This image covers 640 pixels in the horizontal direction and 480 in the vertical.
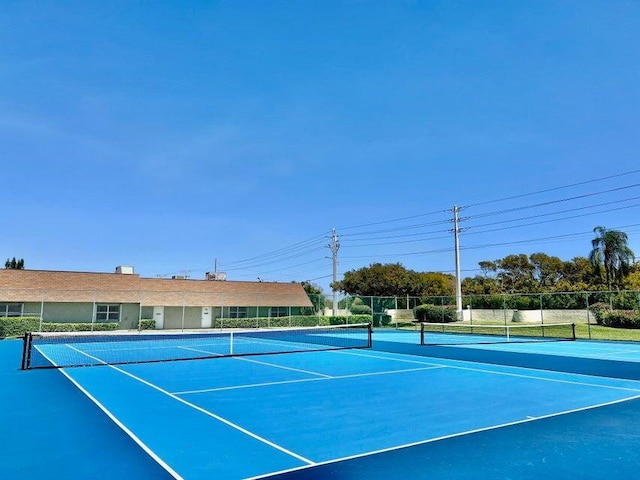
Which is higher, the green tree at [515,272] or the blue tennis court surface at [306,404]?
the green tree at [515,272]

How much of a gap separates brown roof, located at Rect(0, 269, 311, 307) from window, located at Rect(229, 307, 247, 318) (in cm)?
90

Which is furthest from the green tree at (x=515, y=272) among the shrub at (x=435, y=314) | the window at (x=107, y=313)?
the window at (x=107, y=313)

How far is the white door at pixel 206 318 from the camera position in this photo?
138 feet

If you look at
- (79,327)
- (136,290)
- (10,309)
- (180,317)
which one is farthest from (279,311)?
(10,309)

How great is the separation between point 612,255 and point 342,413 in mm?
48056

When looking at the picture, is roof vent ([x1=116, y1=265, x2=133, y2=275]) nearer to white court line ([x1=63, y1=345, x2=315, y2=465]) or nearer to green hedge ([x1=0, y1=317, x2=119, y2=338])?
green hedge ([x1=0, y1=317, x2=119, y2=338])

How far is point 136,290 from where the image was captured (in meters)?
38.1

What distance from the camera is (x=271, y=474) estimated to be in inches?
207

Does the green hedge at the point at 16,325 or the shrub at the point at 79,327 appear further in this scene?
the shrub at the point at 79,327

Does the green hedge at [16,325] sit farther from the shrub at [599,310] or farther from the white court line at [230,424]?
the shrub at [599,310]

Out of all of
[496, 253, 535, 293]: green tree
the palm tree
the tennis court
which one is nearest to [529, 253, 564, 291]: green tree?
[496, 253, 535, 293]: green tree

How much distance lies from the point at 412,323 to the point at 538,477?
1412 inches

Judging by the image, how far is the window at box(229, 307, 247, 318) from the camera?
43.4 metres

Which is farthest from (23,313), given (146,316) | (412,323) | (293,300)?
(412,323)
